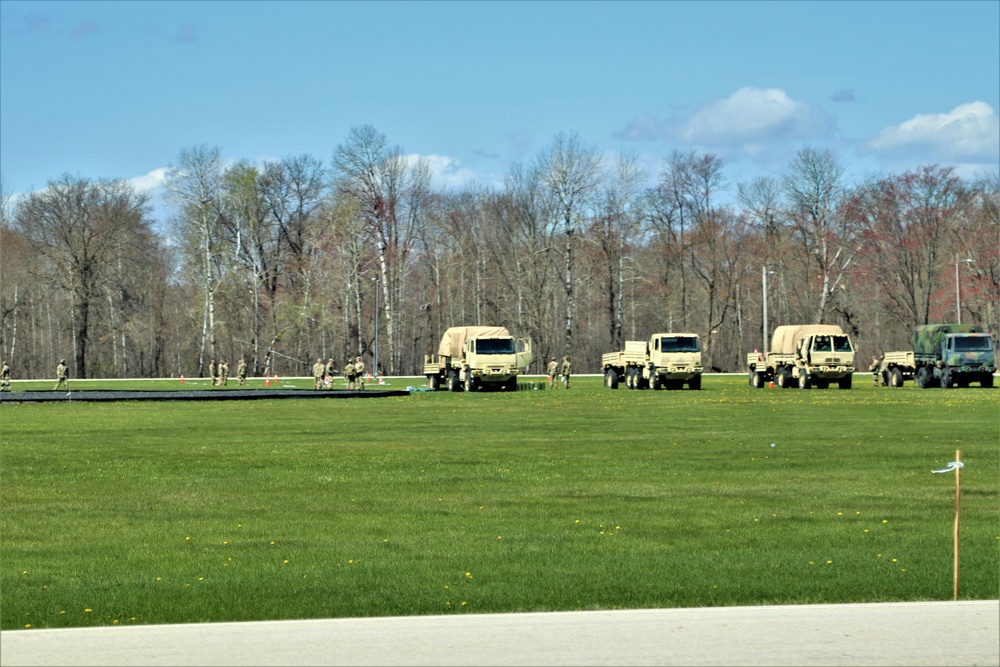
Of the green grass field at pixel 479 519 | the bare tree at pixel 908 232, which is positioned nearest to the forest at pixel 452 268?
the bare tree at pixel 908 232

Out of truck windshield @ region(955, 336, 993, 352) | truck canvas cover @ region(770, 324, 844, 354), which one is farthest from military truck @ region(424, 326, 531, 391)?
truck windshield @ region(955, 336, 993, 352)

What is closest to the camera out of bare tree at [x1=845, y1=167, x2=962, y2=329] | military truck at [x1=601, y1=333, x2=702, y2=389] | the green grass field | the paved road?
the paved road

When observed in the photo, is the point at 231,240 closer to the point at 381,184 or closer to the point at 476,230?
Result: the point at 381,184

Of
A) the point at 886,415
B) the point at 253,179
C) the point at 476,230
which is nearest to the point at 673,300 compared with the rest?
the point at 476,230

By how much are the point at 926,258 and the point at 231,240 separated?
2081 inches

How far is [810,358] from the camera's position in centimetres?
6231

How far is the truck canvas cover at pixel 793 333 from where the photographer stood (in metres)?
63.2

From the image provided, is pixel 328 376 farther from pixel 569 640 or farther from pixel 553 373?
pixel 569 640

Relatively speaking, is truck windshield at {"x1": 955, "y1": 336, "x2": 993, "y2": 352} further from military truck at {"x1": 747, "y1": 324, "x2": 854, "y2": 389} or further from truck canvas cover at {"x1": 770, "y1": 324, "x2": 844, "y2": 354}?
truck canvas cover at {"x1": 770, "y1": 324, "x2": 844, "y2": 354}

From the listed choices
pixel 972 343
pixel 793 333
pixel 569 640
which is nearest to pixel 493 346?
pixel 793 333

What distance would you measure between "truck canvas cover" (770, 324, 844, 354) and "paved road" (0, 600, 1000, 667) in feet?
179

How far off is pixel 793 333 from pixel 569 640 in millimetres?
57686

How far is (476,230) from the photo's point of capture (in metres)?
117

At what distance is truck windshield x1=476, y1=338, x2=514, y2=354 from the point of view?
208 feet
